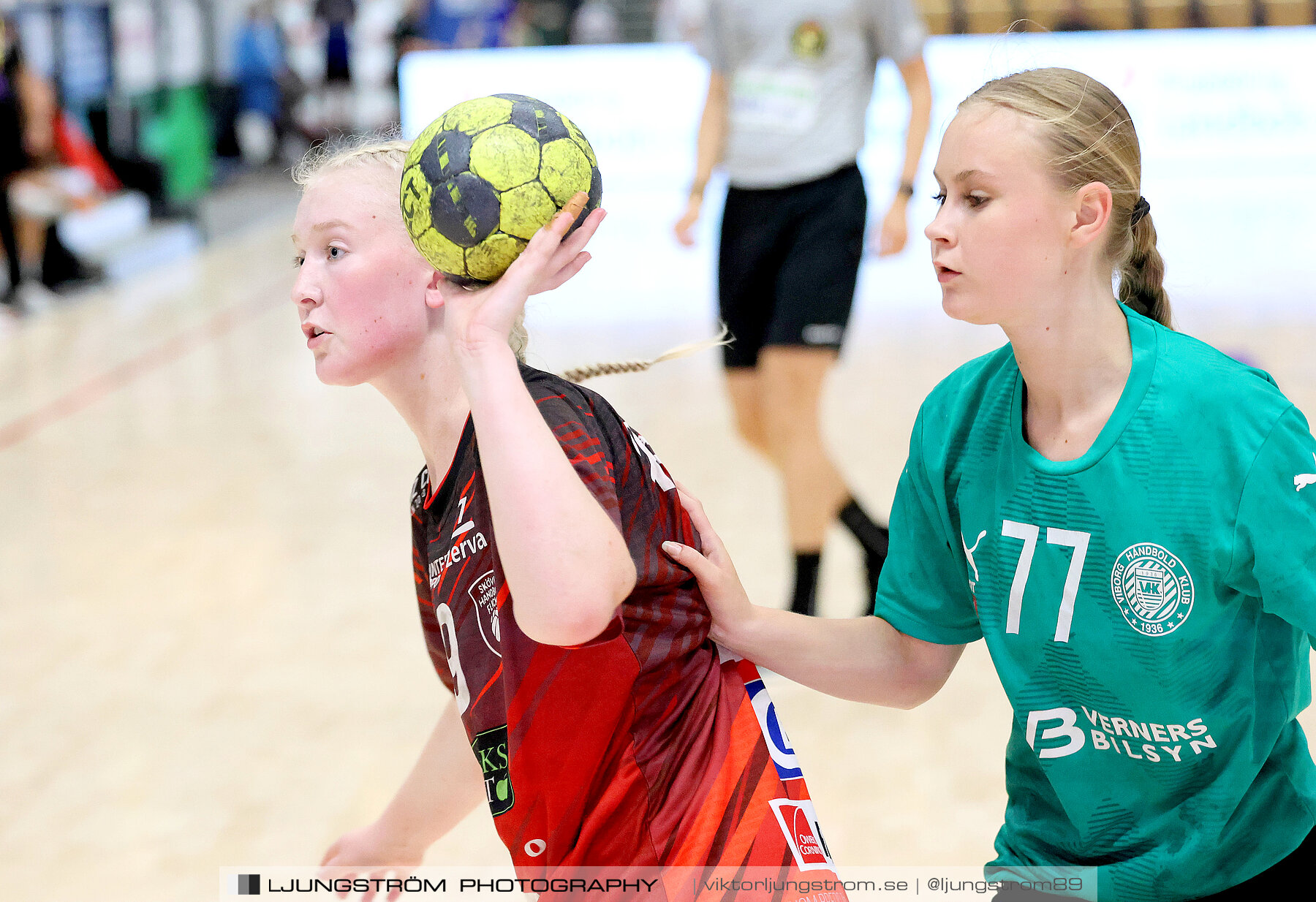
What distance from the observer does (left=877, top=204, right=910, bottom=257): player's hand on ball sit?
3350 mm

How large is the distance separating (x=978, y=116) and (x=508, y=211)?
49 centimetres

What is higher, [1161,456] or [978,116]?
[978,116]

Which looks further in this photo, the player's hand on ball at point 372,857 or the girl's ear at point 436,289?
the player's hand on ball at point 372,857

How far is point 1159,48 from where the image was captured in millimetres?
8711

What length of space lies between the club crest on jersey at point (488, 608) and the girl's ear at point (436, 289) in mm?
294

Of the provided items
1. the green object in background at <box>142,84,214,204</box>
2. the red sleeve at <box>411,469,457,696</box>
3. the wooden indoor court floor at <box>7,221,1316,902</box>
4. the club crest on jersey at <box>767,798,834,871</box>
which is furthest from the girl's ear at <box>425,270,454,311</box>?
the green object in background at <box>142,84,214,204</box>

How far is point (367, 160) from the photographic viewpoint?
4.84ft

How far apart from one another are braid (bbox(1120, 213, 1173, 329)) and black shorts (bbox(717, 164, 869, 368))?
5.86 feet

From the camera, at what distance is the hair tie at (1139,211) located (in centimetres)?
137

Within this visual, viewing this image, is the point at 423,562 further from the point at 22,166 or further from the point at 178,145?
the point at 178,145

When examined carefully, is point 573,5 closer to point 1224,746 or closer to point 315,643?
point 315,643

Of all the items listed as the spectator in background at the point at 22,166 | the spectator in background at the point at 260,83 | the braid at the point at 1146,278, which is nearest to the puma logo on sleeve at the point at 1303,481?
the braid at the point at 1146,278

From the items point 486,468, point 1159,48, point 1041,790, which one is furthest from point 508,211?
point 1159,48

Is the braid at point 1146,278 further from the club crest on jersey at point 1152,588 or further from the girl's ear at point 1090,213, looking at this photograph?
the club crest on jersey at point 1152,588
